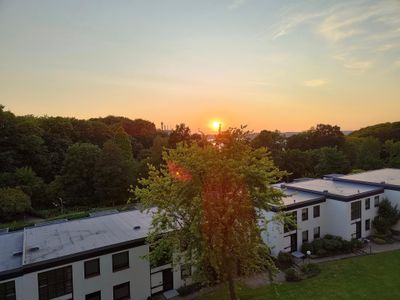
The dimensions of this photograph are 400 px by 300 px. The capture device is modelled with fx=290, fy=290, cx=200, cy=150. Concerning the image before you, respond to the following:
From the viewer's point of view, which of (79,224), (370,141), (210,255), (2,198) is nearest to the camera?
(210,255)

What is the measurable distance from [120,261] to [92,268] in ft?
5.90

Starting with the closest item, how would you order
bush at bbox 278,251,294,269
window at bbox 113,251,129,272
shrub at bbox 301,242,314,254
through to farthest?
1. window at bbox 113,251,129,272
2. bush at bbox 278,251,294,269
3. shrub at bbox 301,242,314,254

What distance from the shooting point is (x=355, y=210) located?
29078 mm

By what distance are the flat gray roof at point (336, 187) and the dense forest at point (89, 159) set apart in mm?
13051

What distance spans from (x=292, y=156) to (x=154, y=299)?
133ft

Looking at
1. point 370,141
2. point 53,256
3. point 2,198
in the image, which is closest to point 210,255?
point 53,256

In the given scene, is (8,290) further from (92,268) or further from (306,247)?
(306,247)

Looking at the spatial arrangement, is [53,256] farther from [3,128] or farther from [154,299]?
[3,128]

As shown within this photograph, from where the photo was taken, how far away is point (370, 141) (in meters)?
64.8

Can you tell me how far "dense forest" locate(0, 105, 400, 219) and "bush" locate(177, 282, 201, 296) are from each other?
53.6ft

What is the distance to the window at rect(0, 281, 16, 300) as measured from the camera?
15617mm

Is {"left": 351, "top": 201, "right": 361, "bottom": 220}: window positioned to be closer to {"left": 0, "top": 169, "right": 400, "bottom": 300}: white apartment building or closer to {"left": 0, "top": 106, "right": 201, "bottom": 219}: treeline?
{"left": 0, "top": 169, "right": 400, "bottom": 300}: white apartment building

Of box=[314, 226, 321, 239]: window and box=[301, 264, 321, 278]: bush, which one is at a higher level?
box=[314, 226, 321, 239]: window

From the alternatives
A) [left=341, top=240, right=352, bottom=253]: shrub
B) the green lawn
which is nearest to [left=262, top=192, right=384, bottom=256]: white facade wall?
[left=341, top=240, right=352, bottom=253]: shrub
